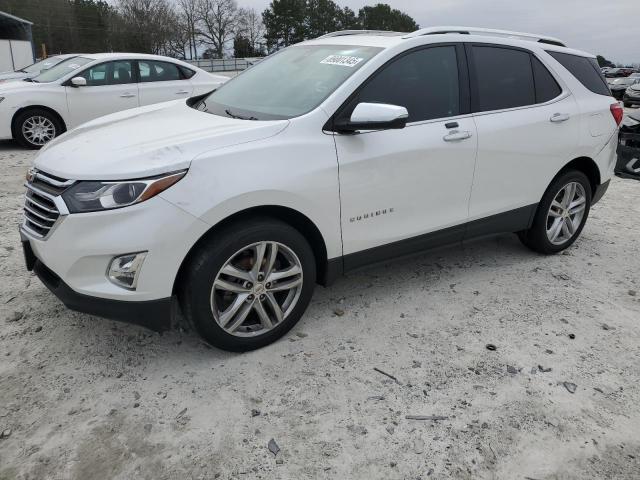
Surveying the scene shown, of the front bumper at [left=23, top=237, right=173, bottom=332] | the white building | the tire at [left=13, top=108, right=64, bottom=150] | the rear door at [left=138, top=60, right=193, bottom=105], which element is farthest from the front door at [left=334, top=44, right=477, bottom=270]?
the white building

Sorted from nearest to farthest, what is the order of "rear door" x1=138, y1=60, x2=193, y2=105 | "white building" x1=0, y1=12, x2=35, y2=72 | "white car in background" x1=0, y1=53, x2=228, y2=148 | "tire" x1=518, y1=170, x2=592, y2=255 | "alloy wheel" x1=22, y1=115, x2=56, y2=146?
"tire" x1=518, y1=170, x2=592, y2=255 → "white car in background" x1=0, y1=53, x2=228, y2=148 → "alloy wheel" x1=22, y1=115, x2=56, y2=146 → "rear door" x1=138, y1=60, x2=193, y2=105 → "white building" x1=0, y1=12, x2=35, y2=72

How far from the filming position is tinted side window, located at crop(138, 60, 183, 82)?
29.4 ft

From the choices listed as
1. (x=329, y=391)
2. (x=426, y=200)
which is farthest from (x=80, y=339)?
(x=426, y=200)

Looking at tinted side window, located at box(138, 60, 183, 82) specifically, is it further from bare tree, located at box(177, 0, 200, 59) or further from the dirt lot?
bare tree, located at box(177, 0, 200, 59)

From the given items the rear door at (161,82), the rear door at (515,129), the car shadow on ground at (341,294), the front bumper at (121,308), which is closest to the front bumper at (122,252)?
the front bumper at (121,308)

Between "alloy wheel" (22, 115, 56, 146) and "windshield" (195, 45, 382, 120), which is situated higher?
"windshield" (195, 45, 382, 120)

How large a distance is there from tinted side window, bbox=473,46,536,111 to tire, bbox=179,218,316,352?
1.84 m

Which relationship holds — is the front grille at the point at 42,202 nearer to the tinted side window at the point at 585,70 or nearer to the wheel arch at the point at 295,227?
the wheel arch at the point at 295,227

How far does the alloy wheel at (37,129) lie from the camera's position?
27.4ft

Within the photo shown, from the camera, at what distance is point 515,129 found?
3924 millimetres

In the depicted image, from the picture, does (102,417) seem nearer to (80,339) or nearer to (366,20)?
(80,339)

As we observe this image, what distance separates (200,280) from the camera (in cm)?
274

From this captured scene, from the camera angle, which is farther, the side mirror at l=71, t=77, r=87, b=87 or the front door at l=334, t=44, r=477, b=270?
the side mirror at l=71, t=77, r=87, b=87

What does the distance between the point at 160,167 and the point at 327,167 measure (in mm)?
943
